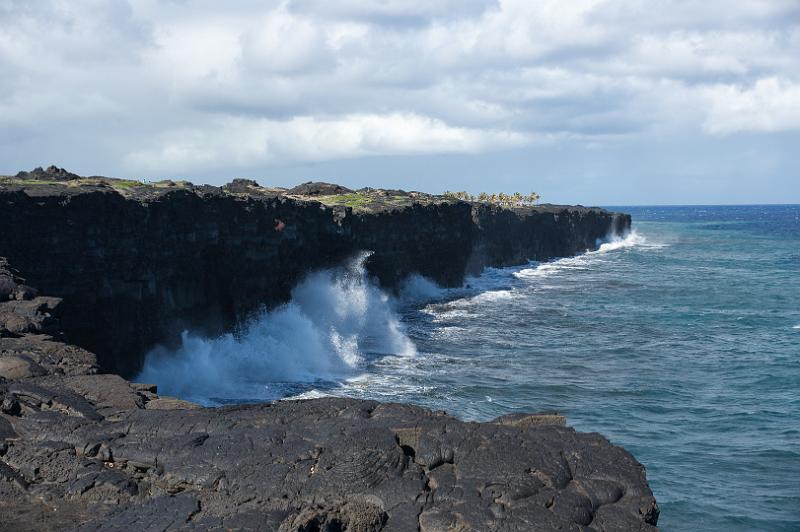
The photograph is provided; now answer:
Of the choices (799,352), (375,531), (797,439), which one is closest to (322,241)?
(799,352)

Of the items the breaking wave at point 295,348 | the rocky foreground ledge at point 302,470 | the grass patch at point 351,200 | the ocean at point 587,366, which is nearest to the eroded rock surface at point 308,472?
the rocky foreground ledge at point 302,470

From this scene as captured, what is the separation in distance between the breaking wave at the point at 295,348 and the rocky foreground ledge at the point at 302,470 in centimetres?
1856

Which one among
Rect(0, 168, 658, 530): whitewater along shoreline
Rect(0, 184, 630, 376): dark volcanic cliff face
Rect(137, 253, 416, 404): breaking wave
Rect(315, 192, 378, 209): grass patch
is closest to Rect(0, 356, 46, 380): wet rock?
Rect(0, 168, 658, 530): whitewater along shoreline

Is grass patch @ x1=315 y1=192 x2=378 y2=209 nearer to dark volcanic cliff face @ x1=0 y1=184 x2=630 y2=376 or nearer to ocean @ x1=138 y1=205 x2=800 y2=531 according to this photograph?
dark volcanic cliff face @ x1=0 y1=184 x2=630 y2=376

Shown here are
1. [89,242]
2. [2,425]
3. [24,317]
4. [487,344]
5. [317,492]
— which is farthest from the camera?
[487,344]

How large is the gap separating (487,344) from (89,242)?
68.7 ft

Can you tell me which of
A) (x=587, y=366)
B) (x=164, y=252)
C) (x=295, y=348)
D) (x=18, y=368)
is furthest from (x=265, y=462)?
(x=295, y=348)

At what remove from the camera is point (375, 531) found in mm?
8766

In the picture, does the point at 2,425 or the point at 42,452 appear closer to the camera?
the point at 42,452

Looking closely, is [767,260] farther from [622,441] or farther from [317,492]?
[317,492]

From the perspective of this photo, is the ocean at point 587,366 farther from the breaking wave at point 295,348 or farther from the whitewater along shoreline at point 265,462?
the whitewater along shoreline at point 265,462

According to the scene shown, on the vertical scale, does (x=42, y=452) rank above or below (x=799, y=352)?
above

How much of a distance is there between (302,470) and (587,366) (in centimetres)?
2726

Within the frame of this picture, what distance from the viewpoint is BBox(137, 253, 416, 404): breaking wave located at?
102 feet
